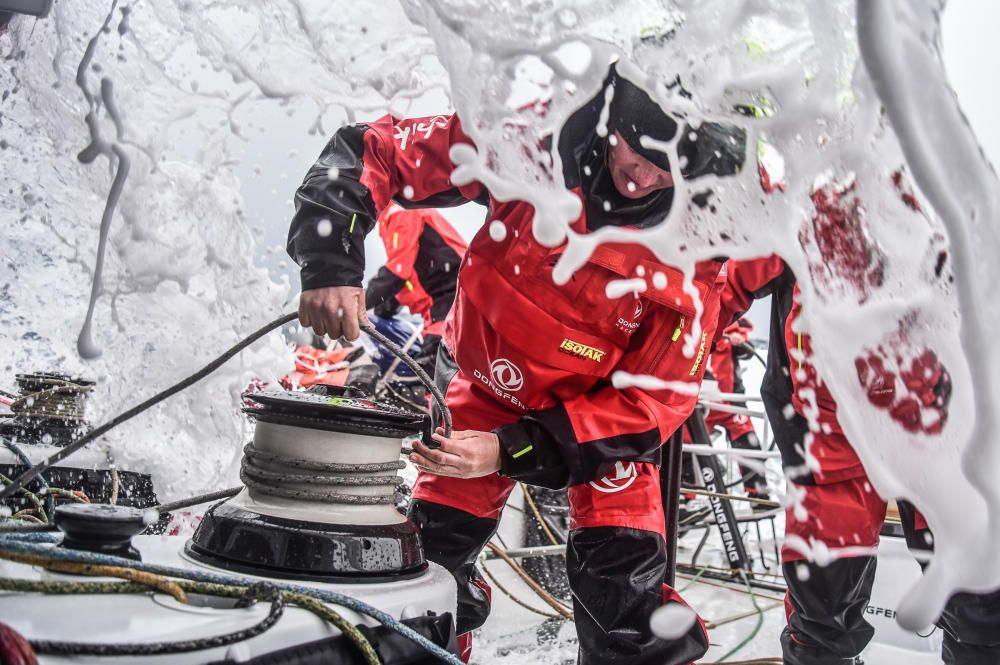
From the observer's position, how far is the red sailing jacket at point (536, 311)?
147 centimetres

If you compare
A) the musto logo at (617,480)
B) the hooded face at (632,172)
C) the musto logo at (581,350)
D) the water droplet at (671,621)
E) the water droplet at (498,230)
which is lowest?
the water droplet at (671,621)

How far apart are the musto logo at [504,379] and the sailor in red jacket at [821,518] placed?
0.62 m

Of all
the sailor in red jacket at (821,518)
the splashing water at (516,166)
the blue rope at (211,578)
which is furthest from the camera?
the sailor in red jacket at (821,518)

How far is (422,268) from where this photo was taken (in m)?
4.02

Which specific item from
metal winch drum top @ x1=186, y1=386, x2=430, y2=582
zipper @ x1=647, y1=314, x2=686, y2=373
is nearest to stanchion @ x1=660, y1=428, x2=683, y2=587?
zipper @ x1=647, y1=314, x2=686, y2=373

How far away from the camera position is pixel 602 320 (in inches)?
62.2

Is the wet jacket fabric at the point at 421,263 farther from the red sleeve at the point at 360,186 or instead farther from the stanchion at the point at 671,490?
the stanchion at the point at 671,490

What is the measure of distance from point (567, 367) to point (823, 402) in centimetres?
77

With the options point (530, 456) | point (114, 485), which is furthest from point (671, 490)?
point (114, 485)

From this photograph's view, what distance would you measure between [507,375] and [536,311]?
0.53 feet

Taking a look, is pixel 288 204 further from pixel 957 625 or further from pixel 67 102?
pixel 957 625

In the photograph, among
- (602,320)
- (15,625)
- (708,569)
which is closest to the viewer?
(15,625)

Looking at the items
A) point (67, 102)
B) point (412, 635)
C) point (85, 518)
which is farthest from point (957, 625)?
point (67, 102)

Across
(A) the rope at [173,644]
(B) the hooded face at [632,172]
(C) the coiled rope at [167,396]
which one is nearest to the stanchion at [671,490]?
(B) the hooded face at [632,172]
